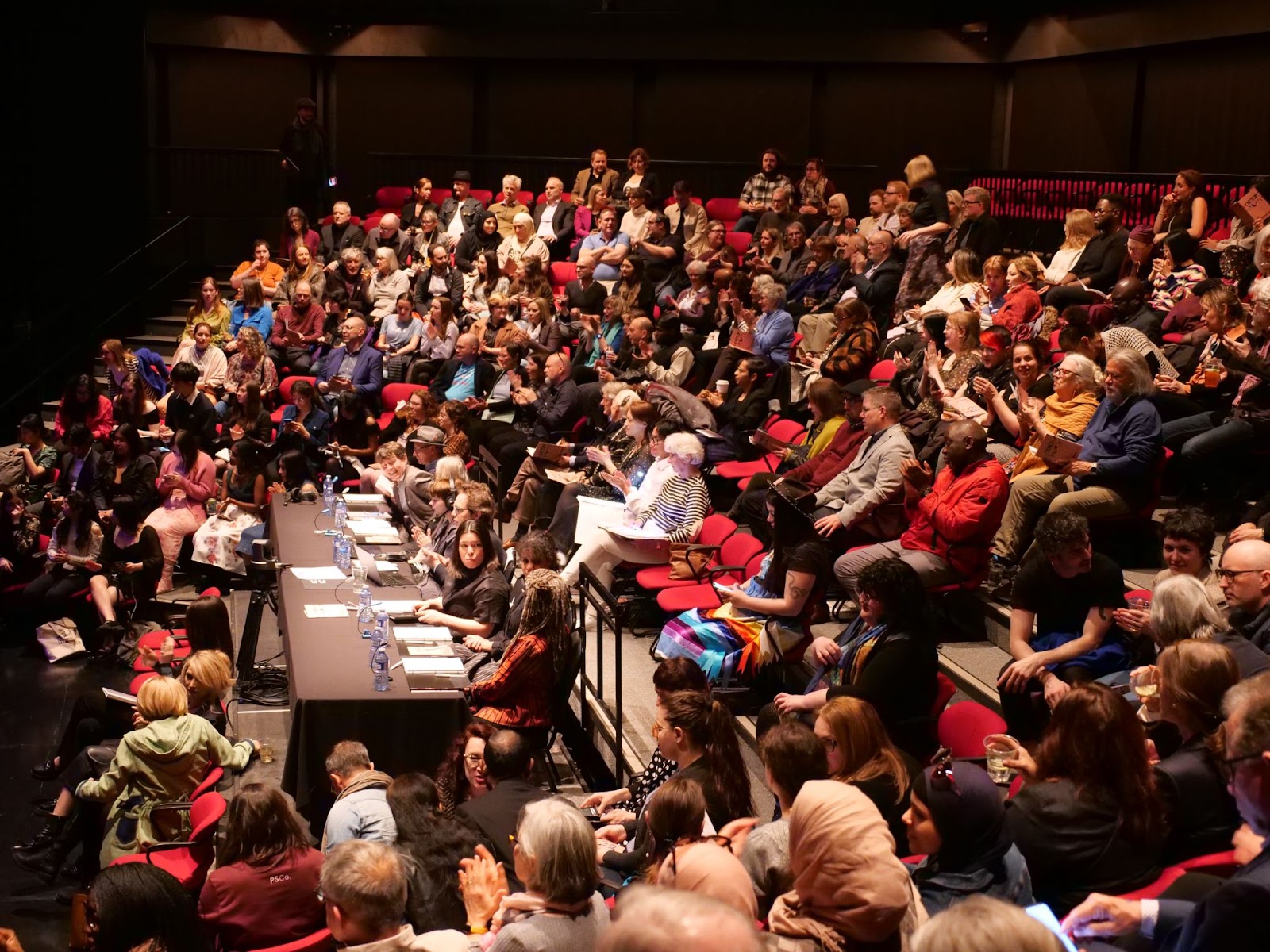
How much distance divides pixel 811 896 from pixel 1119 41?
512 inches

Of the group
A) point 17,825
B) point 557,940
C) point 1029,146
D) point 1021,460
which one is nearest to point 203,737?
point 17,825

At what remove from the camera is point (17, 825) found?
694cm

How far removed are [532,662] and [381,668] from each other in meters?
0.64

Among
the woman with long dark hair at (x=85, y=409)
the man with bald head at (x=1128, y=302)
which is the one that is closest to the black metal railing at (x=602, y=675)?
the man with bald head at (x=1128, y=302)

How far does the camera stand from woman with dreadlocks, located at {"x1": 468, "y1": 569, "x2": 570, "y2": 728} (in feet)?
20.1

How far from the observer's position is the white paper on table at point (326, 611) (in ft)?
22.6

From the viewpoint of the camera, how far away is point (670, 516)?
305 inches

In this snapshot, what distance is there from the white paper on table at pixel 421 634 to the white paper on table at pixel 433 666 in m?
0.25

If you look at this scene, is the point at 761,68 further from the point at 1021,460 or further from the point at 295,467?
the point at 1021,460

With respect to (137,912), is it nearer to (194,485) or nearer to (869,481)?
(869,481)

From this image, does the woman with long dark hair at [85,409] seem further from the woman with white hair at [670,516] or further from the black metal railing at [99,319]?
the woman with white hair at [670,516]

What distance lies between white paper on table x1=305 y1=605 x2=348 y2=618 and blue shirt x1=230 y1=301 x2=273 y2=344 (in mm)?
6343

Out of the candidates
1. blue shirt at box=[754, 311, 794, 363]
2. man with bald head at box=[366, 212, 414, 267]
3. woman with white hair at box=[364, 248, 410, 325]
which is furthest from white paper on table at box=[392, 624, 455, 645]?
man with bald head at box=[366, 212, 414, 267]

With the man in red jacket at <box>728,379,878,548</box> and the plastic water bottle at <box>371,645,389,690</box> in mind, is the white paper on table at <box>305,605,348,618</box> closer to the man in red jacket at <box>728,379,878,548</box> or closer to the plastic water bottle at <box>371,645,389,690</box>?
the plastic water bottle at <box>371,645,389,690</box>
